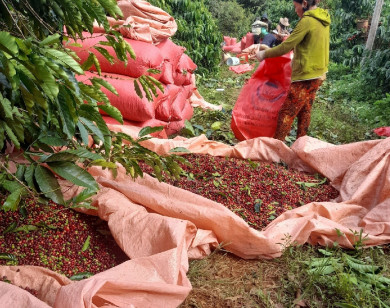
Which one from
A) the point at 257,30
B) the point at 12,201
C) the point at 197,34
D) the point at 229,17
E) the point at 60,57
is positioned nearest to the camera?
the point at 60,57

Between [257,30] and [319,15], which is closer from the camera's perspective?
[319,15]

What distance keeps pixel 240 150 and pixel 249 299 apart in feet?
4.81

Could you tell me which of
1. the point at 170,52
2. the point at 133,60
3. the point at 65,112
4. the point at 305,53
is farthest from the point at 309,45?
the point at 65,112

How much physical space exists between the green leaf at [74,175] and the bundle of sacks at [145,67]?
1604 millimetres

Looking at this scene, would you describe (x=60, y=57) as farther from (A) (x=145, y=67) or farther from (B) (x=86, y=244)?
(A) (x=145, y=67)

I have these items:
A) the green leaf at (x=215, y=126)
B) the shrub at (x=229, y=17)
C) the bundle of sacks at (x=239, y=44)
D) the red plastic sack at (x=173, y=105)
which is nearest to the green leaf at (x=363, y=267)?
the red plastic sack at (x=173, y=105)

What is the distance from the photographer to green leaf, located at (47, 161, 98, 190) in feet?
4.09

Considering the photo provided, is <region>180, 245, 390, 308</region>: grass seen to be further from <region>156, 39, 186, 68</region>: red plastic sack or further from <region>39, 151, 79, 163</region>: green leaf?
<region>156, 39, 186, 68</region>: red plastic sack

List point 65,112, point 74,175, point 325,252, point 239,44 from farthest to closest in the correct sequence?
point 239,44 → point 325,252 → point 74,175 → point 65,112

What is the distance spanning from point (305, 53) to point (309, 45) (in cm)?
7

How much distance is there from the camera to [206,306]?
5.34 ft

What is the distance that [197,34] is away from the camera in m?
6.48

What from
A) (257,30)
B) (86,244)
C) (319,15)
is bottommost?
(257,30)

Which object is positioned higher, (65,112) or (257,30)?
(65,112)
